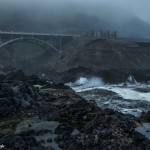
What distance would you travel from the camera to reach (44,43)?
12094 centimetres

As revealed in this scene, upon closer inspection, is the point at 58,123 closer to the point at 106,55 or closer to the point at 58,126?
the point at 58,126

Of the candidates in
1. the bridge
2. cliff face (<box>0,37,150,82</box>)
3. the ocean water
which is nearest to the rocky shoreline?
the ocean water

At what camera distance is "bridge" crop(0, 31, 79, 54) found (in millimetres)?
109750

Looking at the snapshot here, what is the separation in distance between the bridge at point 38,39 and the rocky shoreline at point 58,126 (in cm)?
6041

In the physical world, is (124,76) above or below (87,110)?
below

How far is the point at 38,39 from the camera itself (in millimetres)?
118562

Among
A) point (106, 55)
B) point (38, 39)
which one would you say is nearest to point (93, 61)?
Result: point (106, 55)

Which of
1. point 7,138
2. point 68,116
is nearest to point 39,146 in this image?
point 7,138

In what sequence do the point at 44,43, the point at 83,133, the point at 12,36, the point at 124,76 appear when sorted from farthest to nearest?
1. the point at 44,43
2. the point at 12,36
3. the point at 124,76
4. the point at 83,133

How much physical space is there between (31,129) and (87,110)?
8.16 meters

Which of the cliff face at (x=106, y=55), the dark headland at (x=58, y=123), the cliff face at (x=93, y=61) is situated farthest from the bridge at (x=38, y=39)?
the dark headland at (x=58, y=123)

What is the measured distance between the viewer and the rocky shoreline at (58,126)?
30703mm

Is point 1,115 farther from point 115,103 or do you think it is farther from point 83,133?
point 115,103

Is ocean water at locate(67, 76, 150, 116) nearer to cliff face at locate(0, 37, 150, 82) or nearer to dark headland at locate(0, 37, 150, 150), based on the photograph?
dark headland at locate(0, 37, 150, 150)
